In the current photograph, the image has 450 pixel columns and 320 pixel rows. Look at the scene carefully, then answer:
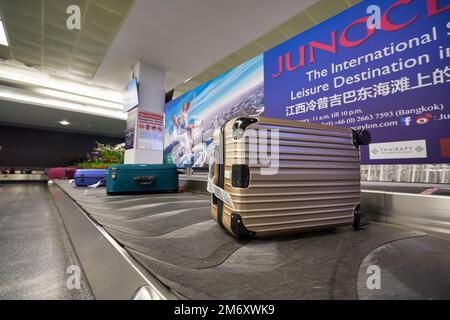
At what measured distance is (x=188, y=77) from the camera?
3365 mm

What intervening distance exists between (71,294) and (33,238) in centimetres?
41

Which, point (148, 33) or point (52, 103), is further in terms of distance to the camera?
point (52, 103)

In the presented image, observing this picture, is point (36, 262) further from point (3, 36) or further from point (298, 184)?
point (3, 36)

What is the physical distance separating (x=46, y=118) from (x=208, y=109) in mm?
6361

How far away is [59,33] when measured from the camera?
2393mm

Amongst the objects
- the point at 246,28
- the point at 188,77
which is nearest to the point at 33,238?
the point at 246,28

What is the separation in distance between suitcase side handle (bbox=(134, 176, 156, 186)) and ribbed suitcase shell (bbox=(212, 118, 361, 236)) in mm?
1005

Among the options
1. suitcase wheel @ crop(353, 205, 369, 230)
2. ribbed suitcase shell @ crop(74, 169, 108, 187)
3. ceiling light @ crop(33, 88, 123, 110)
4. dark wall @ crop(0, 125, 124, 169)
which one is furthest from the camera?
dark wall @ crop(0, 125, 124, 169)

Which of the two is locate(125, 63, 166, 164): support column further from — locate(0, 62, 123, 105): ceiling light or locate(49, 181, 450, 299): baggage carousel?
locate(49, 181, 450, 299): baggage carousel

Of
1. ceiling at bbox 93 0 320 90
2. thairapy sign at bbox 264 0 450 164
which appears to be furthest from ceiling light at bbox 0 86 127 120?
thairapy sign at bbox 264 0 450 164

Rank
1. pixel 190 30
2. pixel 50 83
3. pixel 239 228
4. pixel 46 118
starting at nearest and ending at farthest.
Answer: pixel 239 228 < pixel 190 30 < pixel 50 83 < pixel 46 118

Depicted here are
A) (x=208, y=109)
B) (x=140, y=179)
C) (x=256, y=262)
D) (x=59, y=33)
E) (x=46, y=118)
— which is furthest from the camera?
(x=46, y=118)

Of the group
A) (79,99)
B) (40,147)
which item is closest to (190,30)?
(79,99)

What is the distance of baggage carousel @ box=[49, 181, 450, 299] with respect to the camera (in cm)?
28
